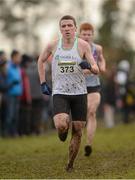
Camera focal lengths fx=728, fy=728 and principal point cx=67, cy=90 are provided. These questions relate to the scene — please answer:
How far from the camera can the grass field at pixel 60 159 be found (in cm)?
1074

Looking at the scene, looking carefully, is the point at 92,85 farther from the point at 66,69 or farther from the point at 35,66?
the point at 35,66

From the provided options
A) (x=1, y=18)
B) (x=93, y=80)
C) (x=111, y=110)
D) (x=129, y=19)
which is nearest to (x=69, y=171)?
(x=93, y=80)

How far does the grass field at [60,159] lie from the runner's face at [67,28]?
2.08 m

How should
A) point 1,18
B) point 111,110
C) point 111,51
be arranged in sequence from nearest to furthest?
point 111,110
point 111,51
point 1,18

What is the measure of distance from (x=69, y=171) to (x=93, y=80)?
10.1 ft

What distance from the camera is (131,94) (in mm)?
26656

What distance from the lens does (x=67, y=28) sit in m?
11.1

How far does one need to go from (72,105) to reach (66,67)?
2.05ft

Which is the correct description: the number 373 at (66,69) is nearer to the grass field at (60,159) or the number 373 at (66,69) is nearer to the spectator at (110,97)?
the grass field at (60,159)

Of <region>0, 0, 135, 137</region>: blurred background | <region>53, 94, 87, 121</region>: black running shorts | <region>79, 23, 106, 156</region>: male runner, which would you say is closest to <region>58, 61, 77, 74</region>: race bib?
<region>53, 94, 87, 121</region>: black running shorts

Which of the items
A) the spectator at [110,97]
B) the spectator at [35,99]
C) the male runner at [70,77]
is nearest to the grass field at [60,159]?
the male runner at [70,77]

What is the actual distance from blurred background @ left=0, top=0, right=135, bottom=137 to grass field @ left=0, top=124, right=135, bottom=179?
1.75 m

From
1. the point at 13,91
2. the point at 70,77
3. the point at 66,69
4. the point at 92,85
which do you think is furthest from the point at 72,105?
the point at 13,91

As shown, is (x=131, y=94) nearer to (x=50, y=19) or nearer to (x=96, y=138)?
(x=96, y=138)
